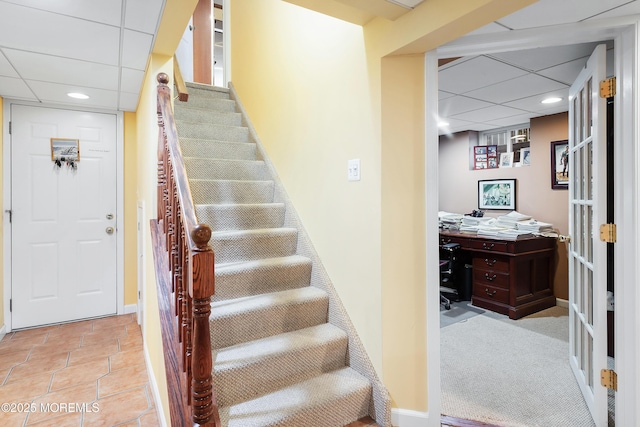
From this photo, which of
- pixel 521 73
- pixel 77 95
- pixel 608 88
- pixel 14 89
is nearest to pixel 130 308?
pixel 77 95

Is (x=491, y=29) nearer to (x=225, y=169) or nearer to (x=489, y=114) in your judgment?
(x=225, y=169)

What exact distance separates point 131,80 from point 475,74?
107 inches

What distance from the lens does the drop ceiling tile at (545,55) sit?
2201 millimetres

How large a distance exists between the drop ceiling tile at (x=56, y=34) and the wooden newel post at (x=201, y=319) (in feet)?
5.24

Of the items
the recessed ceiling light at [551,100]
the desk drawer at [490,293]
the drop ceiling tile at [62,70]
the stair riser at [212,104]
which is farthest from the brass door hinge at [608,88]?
the stair riser at [212,104]

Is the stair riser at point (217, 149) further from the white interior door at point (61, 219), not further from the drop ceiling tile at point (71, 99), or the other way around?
the white interior door at point (61, 219)

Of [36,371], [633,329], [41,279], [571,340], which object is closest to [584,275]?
[633,329]

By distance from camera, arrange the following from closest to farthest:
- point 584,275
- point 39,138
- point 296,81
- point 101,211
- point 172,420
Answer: point 172,420 → point 584,275 → point 296,81 → point 39,138 → point 101,211

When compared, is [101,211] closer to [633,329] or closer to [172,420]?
[172,420]

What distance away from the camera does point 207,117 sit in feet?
11.3

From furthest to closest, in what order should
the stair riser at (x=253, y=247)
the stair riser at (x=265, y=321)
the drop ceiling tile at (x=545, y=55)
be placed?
the stair riser at (x=253, y=247) < the drop ceiling tile at (x=545, y=55) < the stair riser at (x=265, y=321)

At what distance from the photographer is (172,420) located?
1.53 m

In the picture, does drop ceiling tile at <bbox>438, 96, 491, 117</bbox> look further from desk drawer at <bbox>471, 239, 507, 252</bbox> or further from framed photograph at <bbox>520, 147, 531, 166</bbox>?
desk drawer at <bbox>471, 239, 507, 252</bbox>

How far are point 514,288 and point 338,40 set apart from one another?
3.00m
